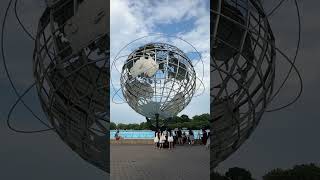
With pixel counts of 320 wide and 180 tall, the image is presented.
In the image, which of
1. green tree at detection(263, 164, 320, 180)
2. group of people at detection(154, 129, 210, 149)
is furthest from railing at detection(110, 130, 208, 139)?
green tree at detection(263, 164, 320, 180)

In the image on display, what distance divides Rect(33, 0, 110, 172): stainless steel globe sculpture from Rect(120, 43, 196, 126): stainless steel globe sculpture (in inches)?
15.5

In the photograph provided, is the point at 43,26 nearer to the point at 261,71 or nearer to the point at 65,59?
the point at 65,59

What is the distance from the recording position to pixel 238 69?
15.6ft

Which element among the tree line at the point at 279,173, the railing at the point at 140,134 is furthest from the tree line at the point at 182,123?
the tree line at the point at 279,173

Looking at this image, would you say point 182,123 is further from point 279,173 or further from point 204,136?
point 279,173

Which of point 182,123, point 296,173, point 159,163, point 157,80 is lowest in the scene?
point 296,173

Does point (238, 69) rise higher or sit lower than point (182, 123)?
higher

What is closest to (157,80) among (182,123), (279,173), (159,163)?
(182,123)

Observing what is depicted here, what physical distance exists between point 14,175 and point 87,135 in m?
1.00

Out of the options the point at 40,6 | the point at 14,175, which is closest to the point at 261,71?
the point at 40,6

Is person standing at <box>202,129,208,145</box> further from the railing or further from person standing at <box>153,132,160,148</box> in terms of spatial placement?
person standing at <box>153,132,160,148</box>

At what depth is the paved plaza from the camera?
530 centimetres

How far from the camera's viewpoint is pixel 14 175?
5336mm

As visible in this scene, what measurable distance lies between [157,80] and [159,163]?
83cm
